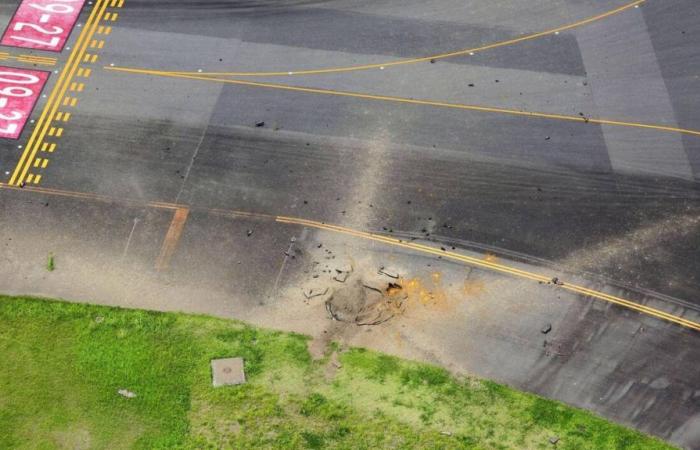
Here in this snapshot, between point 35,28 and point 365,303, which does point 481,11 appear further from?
point 35,28

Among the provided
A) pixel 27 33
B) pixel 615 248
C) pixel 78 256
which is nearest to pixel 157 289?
pixel 78 256

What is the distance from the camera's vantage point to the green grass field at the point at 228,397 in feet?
81.3

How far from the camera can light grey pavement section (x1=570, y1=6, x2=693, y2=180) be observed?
104ft

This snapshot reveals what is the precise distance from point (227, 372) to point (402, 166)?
426 inches

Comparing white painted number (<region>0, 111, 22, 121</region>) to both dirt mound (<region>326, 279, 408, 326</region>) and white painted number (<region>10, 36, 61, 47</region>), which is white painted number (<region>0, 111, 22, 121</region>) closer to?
white painted number (<region>10, 36, 61, 47</region>)

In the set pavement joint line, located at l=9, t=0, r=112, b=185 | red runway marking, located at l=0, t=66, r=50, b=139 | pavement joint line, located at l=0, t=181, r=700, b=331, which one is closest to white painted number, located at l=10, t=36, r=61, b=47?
pavement joint line, located at l=9, t=0, r=112, b=185

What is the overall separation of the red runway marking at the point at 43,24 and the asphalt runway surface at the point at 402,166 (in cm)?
57

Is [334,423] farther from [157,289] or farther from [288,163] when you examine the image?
[288,163]

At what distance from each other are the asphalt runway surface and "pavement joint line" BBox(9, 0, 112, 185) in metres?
0.09

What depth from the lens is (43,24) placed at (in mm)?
34781

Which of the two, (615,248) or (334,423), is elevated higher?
(615,248)

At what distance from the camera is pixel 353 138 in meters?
31.9

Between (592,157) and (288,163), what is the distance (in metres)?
12.3

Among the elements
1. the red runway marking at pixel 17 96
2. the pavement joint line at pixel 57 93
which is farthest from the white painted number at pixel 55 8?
the red runway marking at pixel 17 96
